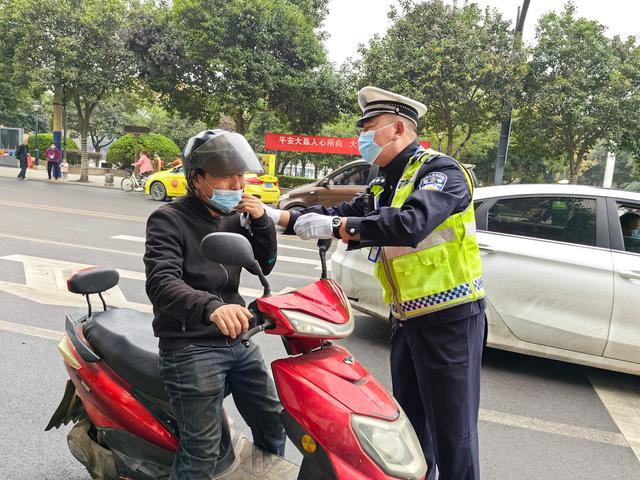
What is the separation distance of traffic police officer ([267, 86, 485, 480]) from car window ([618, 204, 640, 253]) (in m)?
2.51

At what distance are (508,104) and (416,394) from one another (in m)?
14.8

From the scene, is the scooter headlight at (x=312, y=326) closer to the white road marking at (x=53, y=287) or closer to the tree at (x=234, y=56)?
the white road marking at (x=53, y=287)

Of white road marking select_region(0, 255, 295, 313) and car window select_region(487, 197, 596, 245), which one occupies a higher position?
car window select_region(487, 197, 596, 245)

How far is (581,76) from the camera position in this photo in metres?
16.3

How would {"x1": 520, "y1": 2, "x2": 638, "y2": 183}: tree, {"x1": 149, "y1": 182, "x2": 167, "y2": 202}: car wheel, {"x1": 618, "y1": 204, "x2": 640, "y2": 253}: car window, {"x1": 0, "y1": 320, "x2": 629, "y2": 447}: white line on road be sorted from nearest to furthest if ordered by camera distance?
{"x1": 0, "y1": 320, "x2": 629, "y2": 447}: white line on road → {"x1": 618, "y1": 204, "x2": 640, "y2": 253}: car window → {"x1": 520, "y1": 2, "x2": 638, "y2": 183}: tree → {"x1": 149, "y1": 182, "x2": 167, "y2": 202}: car wheel

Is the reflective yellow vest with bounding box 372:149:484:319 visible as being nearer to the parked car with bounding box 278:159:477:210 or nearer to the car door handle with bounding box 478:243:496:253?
the car door handle with bounding box 478:243:496:253

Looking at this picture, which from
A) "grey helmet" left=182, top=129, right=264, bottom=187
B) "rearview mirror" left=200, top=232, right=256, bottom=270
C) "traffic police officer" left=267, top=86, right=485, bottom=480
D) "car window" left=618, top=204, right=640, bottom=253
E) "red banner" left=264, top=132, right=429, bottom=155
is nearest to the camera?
"rearview mirror" left=200, top=232, right=256, bottom=270

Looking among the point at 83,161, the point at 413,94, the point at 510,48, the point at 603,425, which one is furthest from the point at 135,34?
the point at 603,425

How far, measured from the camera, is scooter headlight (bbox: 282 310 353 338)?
1613 mm

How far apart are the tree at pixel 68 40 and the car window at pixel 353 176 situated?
10.3m

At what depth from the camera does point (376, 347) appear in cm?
460

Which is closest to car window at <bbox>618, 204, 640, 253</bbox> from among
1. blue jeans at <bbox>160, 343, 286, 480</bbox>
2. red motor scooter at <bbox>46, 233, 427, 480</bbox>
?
red motor scooter at <bbox>46, 233, 427, 480</bbox>

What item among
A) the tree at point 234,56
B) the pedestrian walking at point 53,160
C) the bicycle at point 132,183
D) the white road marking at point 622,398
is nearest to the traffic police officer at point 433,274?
the white road marking at point 622,398

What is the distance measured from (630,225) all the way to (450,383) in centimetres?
280
